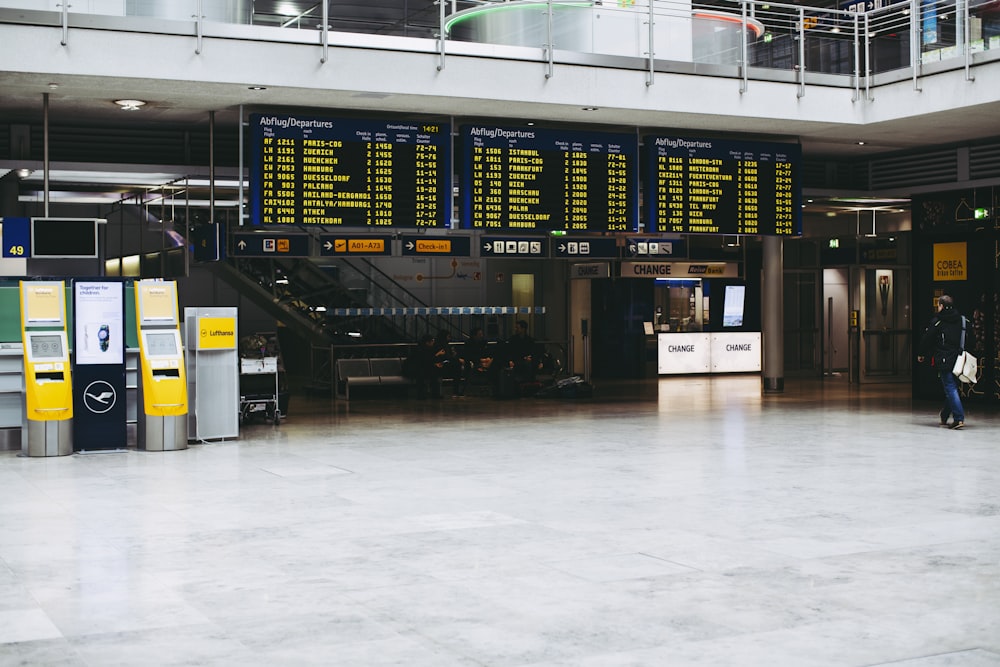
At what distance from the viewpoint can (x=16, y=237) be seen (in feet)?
43.8

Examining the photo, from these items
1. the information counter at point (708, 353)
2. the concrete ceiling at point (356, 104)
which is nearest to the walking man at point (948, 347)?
the concrete ceiling at point (356, 104)

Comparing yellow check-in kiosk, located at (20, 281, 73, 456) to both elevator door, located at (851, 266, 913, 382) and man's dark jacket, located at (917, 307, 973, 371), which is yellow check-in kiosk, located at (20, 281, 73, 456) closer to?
man's dark jacket, located at (917, 307, 973, 371)

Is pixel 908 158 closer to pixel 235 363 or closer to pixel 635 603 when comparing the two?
pixel 235 363

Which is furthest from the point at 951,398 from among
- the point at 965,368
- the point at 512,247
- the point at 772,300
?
the point at 772,300

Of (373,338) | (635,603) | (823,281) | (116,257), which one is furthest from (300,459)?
(823,281)

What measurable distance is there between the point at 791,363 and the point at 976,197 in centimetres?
918

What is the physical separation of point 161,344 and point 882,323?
1676cm

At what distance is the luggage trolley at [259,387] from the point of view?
16.0m

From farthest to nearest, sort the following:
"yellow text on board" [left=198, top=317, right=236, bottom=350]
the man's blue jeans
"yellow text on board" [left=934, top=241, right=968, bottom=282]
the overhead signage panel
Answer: "yellow text on board" [left=934, top=241, right=968, bottom=282] < the overhead signage panel < the man's blue jeans < "yellow text on board" [left=198, top=317, right=236, bottom=350]

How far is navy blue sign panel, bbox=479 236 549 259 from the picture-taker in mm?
16234

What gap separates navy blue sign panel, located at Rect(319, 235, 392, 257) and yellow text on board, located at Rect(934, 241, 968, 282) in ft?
31.0

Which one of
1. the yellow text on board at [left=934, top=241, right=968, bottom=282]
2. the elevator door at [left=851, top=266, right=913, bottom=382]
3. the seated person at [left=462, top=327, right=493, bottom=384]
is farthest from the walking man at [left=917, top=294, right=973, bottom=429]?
the elevator door at [left=851, top=266, right=913, bottom=382]

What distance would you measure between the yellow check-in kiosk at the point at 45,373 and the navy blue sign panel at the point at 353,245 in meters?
3.56

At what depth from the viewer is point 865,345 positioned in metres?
24.5
